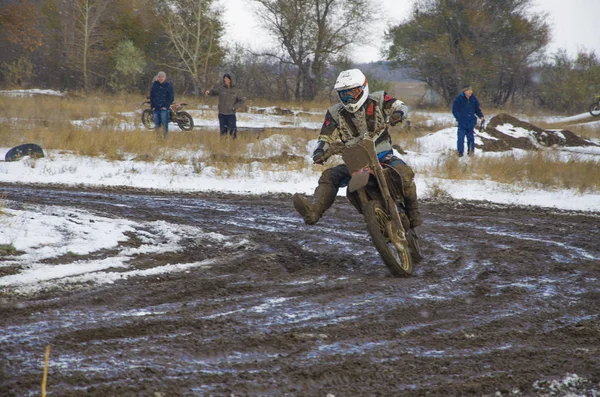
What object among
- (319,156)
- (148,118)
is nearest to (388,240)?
(319,156)

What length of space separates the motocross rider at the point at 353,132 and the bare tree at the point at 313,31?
40690 millimetres

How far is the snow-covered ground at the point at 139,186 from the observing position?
6406 millimetres

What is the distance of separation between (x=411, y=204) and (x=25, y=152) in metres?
10.7

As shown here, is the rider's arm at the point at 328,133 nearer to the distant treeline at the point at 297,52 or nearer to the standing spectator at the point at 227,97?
the standing spectator at the point at 227,97

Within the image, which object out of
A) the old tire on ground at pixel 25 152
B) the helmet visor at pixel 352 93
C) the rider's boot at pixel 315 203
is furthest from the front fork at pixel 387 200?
the old tire on ground at pixel 25 152

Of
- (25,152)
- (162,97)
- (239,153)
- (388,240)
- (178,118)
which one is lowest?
(388,240)

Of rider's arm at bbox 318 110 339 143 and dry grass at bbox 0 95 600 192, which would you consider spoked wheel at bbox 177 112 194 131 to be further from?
rider's arm at bbox 318 110 339 143

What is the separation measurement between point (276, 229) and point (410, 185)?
2257 millimetres

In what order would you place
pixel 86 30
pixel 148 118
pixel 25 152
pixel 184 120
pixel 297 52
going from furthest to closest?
1. pixel 297 52
2. pixel 86 30
3. pixel 148 118
4. pixel 184 120
5. pixel 25 152

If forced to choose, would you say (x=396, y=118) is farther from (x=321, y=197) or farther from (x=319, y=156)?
(x=321, y=197)

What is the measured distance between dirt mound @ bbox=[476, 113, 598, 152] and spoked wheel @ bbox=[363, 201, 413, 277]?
14696 millimetres

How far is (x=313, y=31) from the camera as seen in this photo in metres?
47.6

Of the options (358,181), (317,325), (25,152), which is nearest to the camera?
(317,325)

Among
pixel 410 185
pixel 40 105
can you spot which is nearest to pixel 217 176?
pixel 410 185
